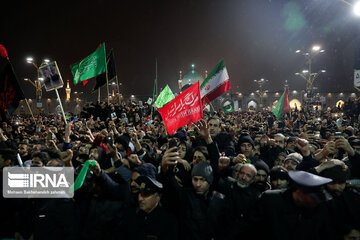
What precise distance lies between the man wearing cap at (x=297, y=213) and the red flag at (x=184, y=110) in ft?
9.67

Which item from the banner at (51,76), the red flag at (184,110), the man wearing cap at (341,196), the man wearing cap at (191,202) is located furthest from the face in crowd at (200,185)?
the banner at (51,76)

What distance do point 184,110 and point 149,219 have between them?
3.34 meters

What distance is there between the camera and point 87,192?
349 cm

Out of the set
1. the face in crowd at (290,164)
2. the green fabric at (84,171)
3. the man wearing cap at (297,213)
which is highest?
the green fabric at (84,171)

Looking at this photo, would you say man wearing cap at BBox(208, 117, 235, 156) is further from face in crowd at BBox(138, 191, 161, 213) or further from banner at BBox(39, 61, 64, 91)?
banner at BBox(39, 61, 64, 91)

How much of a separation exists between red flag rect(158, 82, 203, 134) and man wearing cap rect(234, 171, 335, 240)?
2.95 m

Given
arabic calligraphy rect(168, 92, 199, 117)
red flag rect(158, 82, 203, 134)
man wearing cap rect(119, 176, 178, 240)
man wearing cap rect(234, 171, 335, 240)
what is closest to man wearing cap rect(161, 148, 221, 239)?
man wearing cap rect(119, 176, 178, 240)

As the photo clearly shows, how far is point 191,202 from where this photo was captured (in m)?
3.18

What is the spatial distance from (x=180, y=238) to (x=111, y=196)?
3.38 ft

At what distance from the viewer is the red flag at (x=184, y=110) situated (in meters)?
5.69

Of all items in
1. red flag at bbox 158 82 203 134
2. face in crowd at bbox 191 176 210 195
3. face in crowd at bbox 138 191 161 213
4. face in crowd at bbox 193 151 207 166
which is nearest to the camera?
face in crowd at bbox 138 191 161 213

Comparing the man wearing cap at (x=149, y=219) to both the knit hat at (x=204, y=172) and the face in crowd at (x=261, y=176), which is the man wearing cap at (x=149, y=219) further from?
the face in crowd at (x=261, y=176)

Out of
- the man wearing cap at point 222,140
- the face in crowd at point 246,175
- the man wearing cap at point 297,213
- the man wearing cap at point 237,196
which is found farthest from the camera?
the man wearing cap at point 222,140

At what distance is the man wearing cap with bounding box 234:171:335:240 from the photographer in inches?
102
